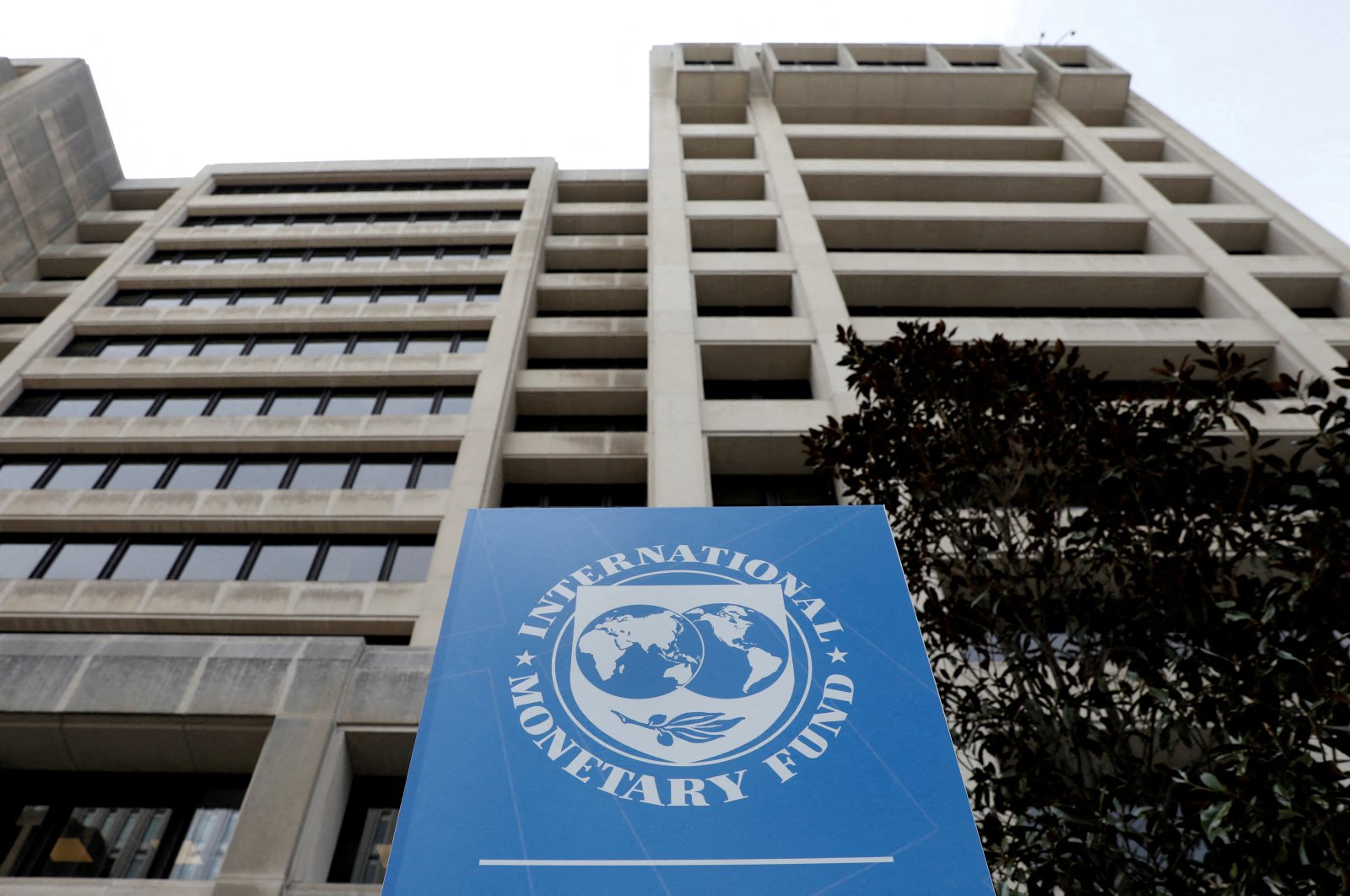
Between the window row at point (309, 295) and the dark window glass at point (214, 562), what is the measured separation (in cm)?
1143

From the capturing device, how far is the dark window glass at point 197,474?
2256cm

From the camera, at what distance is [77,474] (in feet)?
75.2

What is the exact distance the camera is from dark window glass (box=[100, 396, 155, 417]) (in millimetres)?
24766

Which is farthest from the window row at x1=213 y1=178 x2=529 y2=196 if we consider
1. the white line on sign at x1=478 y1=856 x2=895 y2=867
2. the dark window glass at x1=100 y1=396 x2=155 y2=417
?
the white line on sign at x1=478 y1=856 x2=895 y2=867

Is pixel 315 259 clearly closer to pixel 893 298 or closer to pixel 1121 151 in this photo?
pixel 893 298

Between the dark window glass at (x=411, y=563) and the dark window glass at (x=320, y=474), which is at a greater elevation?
the dark window glass at (x=320, y=474)

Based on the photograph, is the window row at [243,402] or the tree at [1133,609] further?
the window row at [243,402]

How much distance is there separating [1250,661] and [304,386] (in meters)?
25.4

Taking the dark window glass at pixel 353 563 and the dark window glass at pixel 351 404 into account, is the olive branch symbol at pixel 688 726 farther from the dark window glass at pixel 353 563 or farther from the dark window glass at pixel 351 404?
the dark window glass at pixel 351 404

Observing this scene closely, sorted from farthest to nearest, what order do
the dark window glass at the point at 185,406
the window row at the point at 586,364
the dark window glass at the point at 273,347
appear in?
the window row at the point at 586,364, the dark window glass at the point at 273,347, the dark window glass at the point at 185,406

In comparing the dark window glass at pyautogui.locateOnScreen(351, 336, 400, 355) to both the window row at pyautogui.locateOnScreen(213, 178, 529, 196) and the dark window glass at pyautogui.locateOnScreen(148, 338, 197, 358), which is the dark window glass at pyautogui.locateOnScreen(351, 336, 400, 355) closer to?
the dark window glass at pyautogui.locateOnScreen(148, 338, 197, 358)

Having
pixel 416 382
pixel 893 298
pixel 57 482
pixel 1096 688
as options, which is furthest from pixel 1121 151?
pixel 57 482

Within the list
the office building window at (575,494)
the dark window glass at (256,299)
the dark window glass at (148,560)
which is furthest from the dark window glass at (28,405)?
the office building window at (575,494)

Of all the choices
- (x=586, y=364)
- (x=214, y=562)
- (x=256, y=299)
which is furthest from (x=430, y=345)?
(x=214, y=562)
